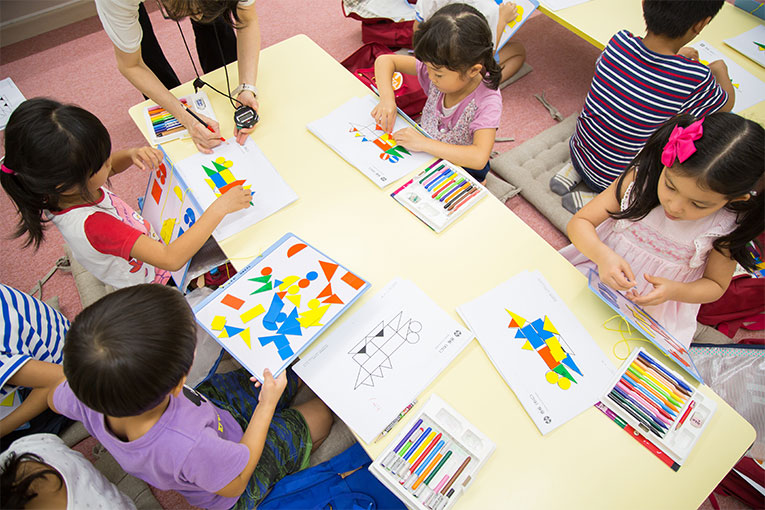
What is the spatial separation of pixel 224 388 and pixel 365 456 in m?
0.45

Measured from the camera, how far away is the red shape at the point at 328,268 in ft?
3.68

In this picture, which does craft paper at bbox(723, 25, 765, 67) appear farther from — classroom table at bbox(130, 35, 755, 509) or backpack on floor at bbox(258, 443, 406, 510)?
backpack on floor at bbox(258, 443, 406, 510)

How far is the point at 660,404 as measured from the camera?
0.98 metres

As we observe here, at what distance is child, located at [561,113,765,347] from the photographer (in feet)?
3.32

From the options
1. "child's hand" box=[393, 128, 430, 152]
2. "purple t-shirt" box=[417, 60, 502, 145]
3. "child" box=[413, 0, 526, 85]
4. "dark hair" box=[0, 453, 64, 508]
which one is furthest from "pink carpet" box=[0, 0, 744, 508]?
"dark hair" box=[0, 453, 64, 508]

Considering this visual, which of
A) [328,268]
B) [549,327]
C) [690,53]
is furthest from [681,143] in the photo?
[690,53]

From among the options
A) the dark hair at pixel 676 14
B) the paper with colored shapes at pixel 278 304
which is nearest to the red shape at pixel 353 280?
the paper with colored shapes at pixel 278 304

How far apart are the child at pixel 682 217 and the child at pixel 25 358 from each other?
1511mm

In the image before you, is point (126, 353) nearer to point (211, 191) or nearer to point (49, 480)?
point (49, 480)

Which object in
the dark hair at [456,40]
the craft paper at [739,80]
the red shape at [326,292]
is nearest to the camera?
the red shape at [326,292]

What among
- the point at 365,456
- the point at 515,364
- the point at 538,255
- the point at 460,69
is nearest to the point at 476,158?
the point at 460,69

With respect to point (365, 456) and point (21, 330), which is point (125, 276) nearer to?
point (21, 330)

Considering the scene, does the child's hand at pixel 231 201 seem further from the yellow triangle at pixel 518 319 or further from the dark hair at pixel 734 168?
the dark hair at pixel 734 168

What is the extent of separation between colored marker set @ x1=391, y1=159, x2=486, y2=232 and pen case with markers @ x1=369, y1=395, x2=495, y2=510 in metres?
0.51
